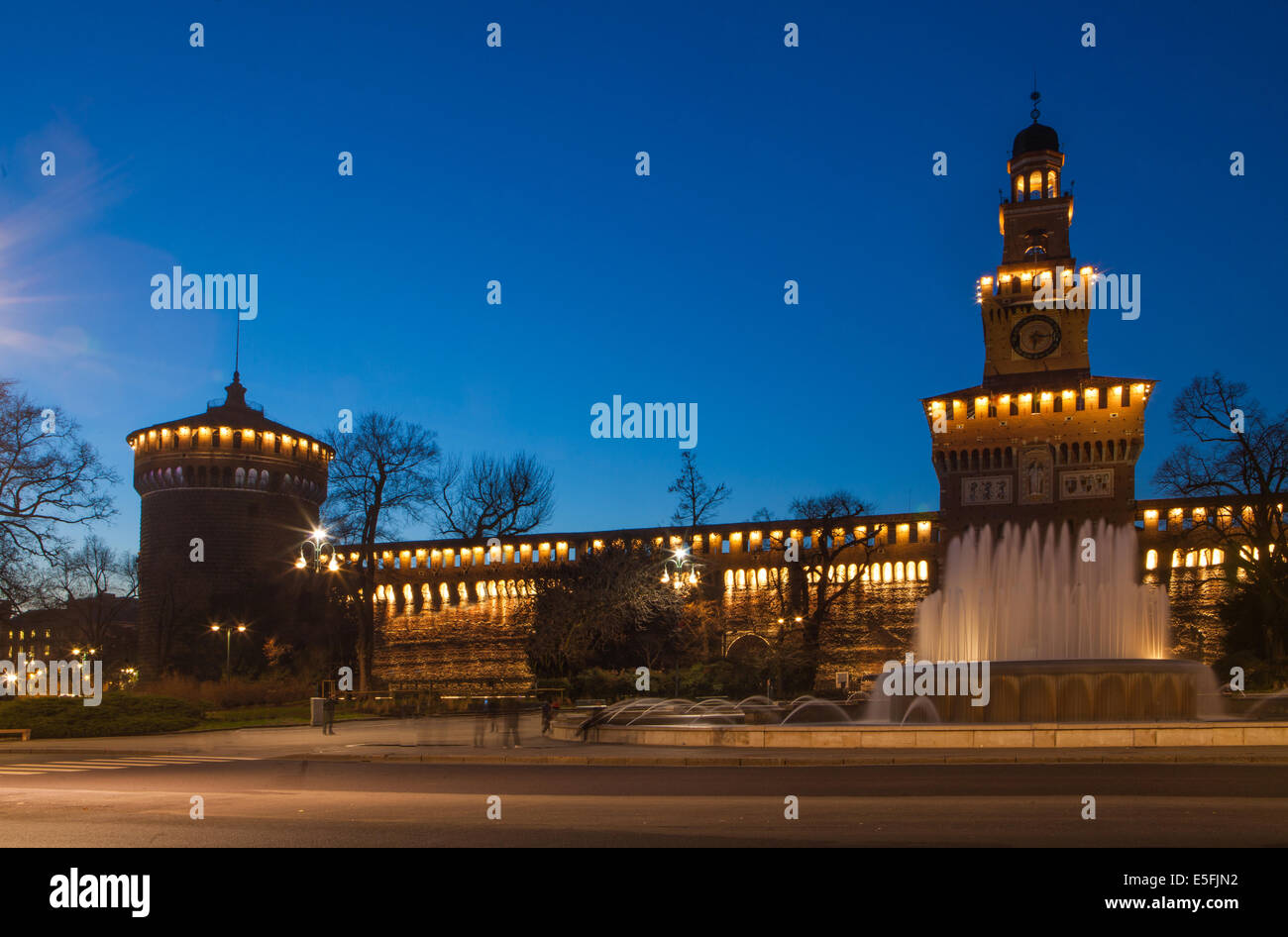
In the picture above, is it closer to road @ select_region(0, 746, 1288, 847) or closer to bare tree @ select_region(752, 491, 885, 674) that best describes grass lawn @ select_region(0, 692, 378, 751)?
road @ select_region(0, 746, 1288, 847)

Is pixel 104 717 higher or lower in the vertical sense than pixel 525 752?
lower

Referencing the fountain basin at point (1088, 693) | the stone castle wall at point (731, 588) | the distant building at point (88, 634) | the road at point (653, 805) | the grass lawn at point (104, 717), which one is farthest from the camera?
the distant building at point (88, 634)

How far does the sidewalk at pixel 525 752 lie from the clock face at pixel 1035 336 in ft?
162

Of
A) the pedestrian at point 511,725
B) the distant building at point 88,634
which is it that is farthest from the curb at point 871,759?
the distant building at point 88,634

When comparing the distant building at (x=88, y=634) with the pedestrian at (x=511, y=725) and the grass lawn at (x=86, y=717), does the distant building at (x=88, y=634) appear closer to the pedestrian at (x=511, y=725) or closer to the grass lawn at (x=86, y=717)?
the grass lawn at (x=86, y=717)

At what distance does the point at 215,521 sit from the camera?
6456 cm

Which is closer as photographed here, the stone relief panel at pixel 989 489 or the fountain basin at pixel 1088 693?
the fountain basin at pixel 1088 693

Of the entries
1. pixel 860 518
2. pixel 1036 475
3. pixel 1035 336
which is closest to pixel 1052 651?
pixel 860 518

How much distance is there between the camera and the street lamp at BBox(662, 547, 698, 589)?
1661 inches

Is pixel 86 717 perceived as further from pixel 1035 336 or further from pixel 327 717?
pixel 1035 336

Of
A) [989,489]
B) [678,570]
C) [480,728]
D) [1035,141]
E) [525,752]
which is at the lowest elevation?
[480,728]

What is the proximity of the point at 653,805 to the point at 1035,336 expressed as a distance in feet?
202

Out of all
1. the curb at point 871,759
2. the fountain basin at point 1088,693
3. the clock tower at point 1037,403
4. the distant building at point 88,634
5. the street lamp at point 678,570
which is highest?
the clock tower at point 1037,403

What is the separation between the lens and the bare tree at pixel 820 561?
54.0 m
